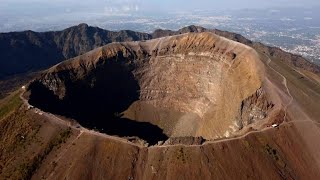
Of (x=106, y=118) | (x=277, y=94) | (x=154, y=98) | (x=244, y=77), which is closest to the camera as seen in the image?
(x=277, y=94)

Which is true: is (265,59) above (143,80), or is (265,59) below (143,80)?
above

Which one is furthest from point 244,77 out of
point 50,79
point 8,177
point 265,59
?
point 8,177

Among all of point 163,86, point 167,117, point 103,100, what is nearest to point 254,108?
point 167,117

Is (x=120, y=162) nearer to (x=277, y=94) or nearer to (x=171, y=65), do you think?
(x=277, y=94)

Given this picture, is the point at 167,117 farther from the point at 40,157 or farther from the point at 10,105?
the point at 40,157

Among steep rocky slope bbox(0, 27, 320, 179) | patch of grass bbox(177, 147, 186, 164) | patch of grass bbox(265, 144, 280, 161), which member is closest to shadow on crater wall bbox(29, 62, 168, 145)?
steep rocky slope bbox(0, 27, 320, 179)

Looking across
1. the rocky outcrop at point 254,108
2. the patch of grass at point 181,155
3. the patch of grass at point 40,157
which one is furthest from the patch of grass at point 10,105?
the rocky outcrop at point 254,108
